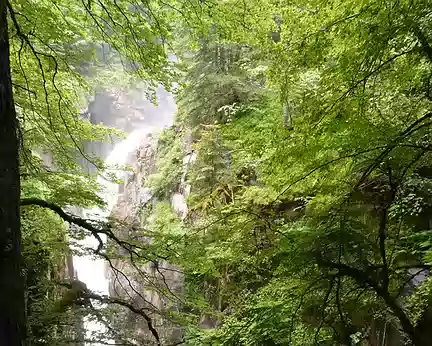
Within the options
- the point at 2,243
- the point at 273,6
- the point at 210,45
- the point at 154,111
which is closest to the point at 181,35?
the point at 210,45

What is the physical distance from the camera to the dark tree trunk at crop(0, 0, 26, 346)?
1919mm

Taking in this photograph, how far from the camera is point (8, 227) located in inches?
77.8

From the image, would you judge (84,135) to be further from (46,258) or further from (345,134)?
(345,134)

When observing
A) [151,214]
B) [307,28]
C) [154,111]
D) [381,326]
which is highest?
[154,111]

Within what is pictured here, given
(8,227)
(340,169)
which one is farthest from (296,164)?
(8,227)

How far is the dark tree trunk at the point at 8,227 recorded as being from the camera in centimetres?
192

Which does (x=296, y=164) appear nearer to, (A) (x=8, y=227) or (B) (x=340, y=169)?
(B) (x=340, y=169)

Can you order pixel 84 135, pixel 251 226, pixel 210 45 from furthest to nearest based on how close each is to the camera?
pixel 210 45 → pixel 84 135 → pixel 251 226

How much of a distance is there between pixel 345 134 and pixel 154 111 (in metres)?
28.5

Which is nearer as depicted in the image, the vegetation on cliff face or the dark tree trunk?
the dark tree trunk

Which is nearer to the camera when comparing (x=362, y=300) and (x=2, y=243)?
(x=2, y=243)

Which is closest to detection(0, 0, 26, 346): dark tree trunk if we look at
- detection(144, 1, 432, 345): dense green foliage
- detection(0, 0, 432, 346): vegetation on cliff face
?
detection(0, 0, 432, 346): vegetation on cliff face

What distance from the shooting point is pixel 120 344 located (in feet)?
11.1

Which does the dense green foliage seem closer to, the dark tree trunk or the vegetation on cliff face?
the vegetation on cliff face
